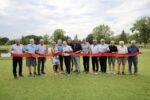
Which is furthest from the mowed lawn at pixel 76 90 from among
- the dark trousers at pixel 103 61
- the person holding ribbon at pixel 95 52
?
the person holding ribbon at pixel 95 52

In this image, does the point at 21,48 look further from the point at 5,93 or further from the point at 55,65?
the point at 5,93

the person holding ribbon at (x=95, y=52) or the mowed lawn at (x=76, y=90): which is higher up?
the person holding ribbon at (x=95, y=52)

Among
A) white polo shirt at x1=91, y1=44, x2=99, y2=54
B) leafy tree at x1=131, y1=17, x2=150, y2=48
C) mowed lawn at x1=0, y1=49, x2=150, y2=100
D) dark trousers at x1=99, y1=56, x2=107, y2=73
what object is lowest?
mowed lawn at x1=0, y1=49, x2=150, y2=100

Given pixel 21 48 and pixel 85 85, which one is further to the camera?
pixel 21 48

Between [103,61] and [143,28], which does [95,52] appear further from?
[143,28]

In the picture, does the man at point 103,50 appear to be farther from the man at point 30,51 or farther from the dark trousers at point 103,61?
the man at point 30,51

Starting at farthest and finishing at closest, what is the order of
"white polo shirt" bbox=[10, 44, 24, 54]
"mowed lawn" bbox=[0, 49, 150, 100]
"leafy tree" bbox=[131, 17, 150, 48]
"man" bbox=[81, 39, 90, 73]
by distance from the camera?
"leafy tree" bbox=[131, 17, 150, 48], "man" bbox=[81, 39, 90, 73], "white polo shirt" bbox=[10, 44, 24, 54], "mowed lawn" bbox=[0, 49, 150, 100]

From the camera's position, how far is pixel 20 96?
8164 mm

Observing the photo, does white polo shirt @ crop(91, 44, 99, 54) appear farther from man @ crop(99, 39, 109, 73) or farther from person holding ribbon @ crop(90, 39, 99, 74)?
man @ crop(99, 39, 109, 73)

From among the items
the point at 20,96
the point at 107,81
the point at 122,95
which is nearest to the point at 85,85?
the point at 107,81

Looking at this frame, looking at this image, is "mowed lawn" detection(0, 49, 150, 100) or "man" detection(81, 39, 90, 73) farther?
"man" detection(81, 39, 90, 73)

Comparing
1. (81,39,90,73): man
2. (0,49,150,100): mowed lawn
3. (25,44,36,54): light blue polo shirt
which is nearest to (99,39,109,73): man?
(81,39,90,73): man

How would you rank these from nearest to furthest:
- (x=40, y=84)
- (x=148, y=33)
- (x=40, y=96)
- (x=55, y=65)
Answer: (x=40, y=96)
(x=40, y=84)
(x=55, y=65)
(x=148, y=33)

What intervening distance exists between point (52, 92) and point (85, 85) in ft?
5.81
